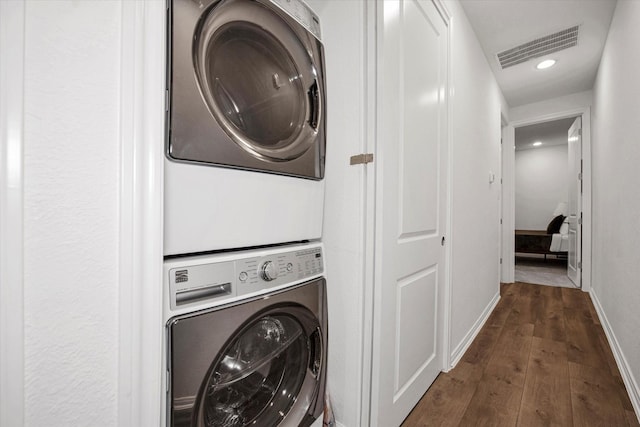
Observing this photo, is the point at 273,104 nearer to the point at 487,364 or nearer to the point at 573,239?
the point at 487,364

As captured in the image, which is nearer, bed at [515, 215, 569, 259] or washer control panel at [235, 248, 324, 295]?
washer control panel at [235, 248, 324, 295]

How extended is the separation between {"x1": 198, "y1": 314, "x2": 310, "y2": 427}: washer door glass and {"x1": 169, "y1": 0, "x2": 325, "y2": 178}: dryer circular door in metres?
0.48

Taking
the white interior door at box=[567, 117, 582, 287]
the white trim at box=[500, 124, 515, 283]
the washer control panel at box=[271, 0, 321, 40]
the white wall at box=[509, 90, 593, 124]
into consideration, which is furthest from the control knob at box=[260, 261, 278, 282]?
the white wall at box=[509, 90, 593, 124]

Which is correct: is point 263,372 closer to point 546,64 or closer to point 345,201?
point 345,201

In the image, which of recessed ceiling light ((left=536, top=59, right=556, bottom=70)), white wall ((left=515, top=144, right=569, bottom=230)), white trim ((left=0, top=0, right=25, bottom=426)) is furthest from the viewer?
white wall ((left=515, top=144, right=569, bottom=230))

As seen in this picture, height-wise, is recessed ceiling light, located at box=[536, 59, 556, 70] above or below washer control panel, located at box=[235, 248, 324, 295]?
above

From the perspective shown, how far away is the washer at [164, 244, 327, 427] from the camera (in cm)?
58

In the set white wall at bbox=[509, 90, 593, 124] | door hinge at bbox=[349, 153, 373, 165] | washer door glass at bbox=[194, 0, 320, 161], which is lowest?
door hinge at bbox=[349, 153, 373, 165]

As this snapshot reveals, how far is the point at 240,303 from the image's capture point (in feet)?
2.26

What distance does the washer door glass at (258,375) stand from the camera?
27.6 inches

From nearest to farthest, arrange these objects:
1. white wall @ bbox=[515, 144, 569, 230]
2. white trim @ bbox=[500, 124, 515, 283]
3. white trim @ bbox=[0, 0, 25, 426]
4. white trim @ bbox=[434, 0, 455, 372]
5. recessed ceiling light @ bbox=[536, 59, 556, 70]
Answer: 1. white trim @ bbox=[0, 0, 25, 426]
2. white trim @ bbox=[434, 0, 455, 372]
3. recessed ceiling light @ bbox=[536, 59, 556, 70]
4. white trim @ bbox=[500, 124, 515, 283]
5. white wall @ bbox=[515, 144, 569, 230]

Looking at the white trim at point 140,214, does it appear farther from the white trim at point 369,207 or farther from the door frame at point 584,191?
the door frame at point 584,191

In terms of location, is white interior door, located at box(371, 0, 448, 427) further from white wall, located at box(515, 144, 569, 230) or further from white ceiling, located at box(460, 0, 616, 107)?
white wall, located at box(515, 144, 569, 230)

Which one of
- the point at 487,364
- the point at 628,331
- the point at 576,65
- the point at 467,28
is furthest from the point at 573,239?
the point at 467,28
